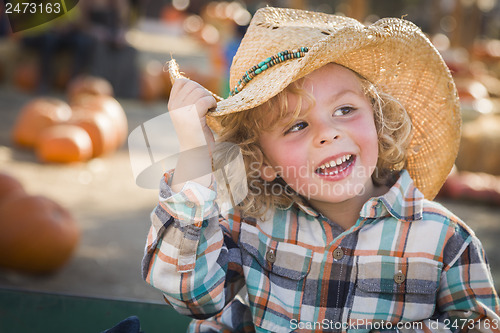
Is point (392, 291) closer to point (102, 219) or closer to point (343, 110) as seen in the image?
point (343, 110)

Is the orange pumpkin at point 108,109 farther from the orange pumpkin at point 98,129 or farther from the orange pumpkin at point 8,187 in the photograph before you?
the orange pumpkin at point 8,187

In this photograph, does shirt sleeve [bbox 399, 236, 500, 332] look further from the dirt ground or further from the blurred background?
the dirt ground

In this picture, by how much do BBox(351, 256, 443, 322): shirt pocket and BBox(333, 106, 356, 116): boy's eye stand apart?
40cm

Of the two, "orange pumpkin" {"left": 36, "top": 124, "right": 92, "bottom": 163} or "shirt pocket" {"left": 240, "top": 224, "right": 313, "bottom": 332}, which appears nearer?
"shirt pocket" {"left": 240, "top": 224, "right": 313, "bottom": 332}

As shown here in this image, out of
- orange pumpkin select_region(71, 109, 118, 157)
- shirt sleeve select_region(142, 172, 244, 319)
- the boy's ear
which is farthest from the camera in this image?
orange pumpkin select_region(71, 109, 118, 157)

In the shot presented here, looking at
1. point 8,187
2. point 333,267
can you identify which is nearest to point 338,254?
point 333,267

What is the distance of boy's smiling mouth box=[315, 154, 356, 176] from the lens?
158 centimetres

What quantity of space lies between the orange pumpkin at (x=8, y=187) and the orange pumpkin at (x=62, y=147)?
5.57 feet

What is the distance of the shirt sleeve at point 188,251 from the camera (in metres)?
1.47

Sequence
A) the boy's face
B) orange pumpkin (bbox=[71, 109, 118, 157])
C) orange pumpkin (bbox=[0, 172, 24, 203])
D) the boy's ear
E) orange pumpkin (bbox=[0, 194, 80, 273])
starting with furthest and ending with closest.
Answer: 1. orange pumpkin (bbox=[71, 109, 118, 157])
2. orange pumpkin (bbox=[0, 172, 24, 203])
3. orange pumpkin (bbox=[0, 194, 80, 273])
4. the boy's ear
5. the boy's face

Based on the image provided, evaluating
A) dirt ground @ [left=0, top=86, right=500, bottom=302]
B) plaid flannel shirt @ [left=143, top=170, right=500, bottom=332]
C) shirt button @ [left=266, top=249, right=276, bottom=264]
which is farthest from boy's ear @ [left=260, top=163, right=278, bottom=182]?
dirt ground @ [left=0, top=86, right=500, bottom=302]

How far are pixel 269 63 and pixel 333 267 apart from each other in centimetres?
58

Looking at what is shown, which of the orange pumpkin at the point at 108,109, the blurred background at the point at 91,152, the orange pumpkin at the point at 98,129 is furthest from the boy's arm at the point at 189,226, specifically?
the orange pumpkin at the point at 108,109

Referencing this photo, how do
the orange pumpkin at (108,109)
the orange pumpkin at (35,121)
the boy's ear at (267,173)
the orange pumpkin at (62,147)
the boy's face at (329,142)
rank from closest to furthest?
1. the boy's face at (329,142)
2. the boy's ear at (267,173)
3. the orange pumpkin at (62,147)
4. the orange pumpkin at (35,121)
5. the orange pumpkin at (108,109)
